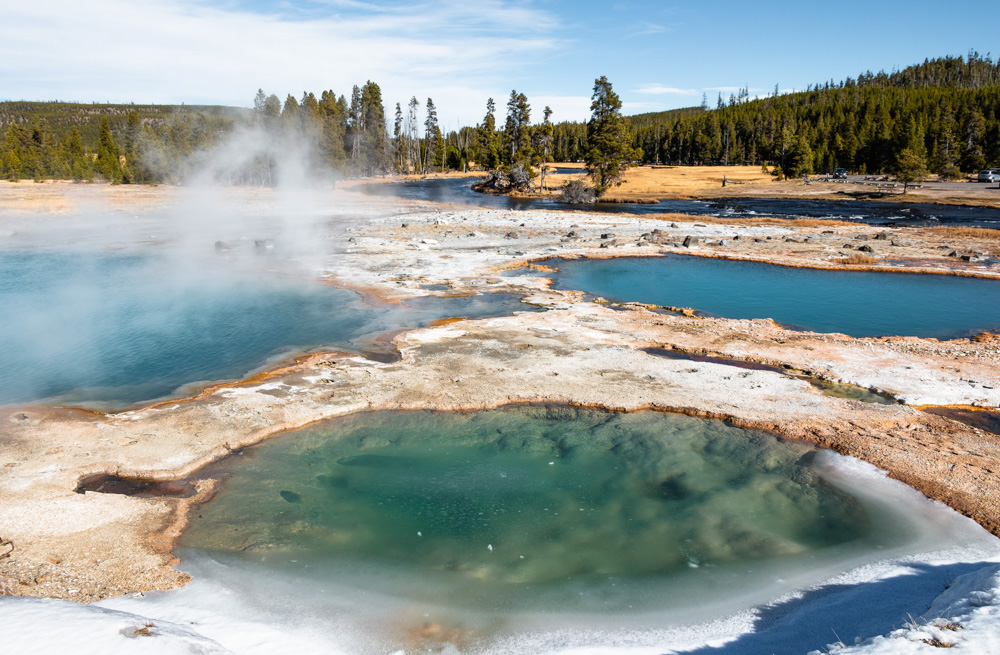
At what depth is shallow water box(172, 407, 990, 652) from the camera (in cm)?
538

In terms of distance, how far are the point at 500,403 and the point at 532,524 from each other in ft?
9.73

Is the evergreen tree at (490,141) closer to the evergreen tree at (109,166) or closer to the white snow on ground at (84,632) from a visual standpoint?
the evergreen tree at (109,166)

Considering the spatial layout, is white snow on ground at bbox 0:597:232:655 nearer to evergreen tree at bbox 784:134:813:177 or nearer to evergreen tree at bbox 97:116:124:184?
evergreen tree at bbox 97:116:124:184

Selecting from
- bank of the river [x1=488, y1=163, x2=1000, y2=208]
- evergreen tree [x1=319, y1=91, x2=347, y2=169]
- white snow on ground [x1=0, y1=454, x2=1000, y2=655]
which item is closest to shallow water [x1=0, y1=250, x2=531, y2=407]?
white snow on ground [x1=0, y1=454, x2=1000, y2=655]

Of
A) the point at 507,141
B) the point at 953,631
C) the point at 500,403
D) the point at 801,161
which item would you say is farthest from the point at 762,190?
the point at 953,631

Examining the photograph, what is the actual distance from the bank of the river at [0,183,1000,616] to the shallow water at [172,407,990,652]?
47 centimetres

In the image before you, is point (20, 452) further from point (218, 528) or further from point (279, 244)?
point (279, 244)

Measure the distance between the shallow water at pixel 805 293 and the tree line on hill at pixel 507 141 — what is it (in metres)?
33.9

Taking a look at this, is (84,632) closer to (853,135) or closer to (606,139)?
(606,139)

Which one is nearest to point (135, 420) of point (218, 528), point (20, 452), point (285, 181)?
point (20, 452)

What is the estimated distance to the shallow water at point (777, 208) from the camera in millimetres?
36438

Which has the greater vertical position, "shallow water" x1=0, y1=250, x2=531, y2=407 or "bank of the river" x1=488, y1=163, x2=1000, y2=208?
"bank of the river" x1=488, y1=163, x2=1000, y2=208

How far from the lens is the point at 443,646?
190 inches

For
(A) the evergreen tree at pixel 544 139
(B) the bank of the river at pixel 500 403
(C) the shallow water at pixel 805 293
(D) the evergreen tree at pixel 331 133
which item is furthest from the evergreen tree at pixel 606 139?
(B) the bank of the river at pixel 500 403
